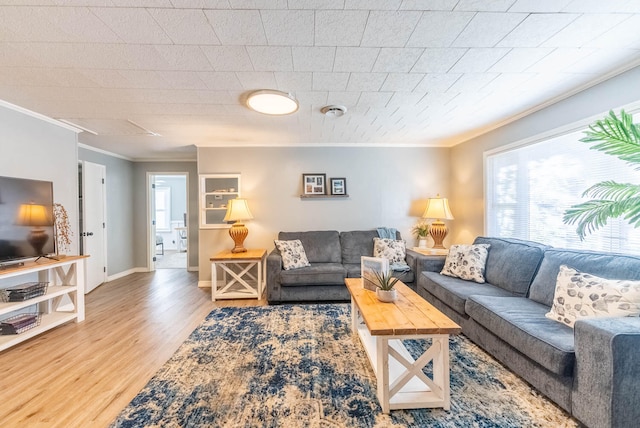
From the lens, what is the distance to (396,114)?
2979 mm

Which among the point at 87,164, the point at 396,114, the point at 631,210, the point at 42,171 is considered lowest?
the point at 631,210

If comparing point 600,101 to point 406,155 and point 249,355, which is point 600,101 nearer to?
point 406,155

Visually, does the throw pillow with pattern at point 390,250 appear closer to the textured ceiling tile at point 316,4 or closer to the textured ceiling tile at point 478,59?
the textured ceiling tile at point 478,59

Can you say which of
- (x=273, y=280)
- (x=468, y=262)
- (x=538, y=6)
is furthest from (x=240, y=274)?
(x=538, y=6)

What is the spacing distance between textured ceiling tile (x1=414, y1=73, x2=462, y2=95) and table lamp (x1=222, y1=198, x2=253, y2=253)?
279 centimetres

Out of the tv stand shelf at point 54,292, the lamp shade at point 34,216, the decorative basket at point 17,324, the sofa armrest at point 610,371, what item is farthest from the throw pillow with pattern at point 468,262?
the lamp shade at point 34,216

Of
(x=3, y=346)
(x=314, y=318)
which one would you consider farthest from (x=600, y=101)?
(x=3, y=346)

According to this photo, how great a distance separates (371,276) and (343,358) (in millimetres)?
711

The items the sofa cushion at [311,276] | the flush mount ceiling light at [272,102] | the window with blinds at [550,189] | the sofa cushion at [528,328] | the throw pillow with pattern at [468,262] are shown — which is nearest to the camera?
the sofa cushion at [528,328]

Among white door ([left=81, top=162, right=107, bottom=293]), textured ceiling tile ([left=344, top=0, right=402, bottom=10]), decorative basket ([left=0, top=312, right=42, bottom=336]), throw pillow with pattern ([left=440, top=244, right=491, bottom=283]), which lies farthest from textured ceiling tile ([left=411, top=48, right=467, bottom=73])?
white door ([left=81, top=162, right=107, bottom=293])

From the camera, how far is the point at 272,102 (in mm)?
2461

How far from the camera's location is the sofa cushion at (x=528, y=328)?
1.52 metres

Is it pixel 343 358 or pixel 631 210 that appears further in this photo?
pixel 343 358

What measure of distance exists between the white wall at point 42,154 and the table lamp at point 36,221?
431mm
